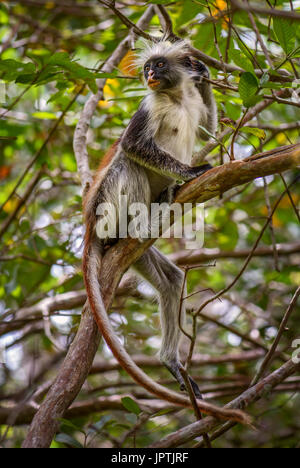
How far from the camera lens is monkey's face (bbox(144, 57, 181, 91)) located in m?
5.43

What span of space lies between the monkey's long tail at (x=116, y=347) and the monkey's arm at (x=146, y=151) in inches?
37.1

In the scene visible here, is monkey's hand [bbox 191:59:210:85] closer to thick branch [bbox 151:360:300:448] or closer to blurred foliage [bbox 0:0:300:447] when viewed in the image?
blurred foliage [bbox 0:0:300:447]

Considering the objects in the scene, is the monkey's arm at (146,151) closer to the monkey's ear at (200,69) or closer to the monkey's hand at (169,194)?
the monkey's hand at (169,194)

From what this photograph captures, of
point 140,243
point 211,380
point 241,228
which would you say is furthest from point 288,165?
point 241,228

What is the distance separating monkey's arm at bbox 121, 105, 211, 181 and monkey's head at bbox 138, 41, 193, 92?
0.36m

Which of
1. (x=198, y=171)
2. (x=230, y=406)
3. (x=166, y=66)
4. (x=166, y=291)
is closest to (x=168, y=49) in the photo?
(x=166, y=66)

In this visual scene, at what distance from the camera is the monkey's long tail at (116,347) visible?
2.78 m

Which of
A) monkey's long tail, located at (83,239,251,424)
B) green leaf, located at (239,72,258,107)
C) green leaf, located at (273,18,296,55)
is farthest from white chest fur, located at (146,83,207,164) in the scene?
green leaf, located at (239,72,258,107)

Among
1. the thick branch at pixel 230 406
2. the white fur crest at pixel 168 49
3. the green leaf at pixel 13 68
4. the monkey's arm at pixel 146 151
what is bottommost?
the thick branch at pixel 230 406

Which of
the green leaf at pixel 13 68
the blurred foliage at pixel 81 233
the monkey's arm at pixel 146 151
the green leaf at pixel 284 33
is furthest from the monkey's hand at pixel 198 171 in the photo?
the green leaf at pixel 13 68

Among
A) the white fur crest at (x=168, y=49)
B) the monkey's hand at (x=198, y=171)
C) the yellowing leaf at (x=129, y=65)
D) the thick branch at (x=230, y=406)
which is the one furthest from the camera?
the yellowing leaf at (x=129, y=65)

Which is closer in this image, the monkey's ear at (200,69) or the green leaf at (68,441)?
the green leaf at (68,441)

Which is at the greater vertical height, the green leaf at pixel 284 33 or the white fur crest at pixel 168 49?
the white fur crest at pixel 168 49
